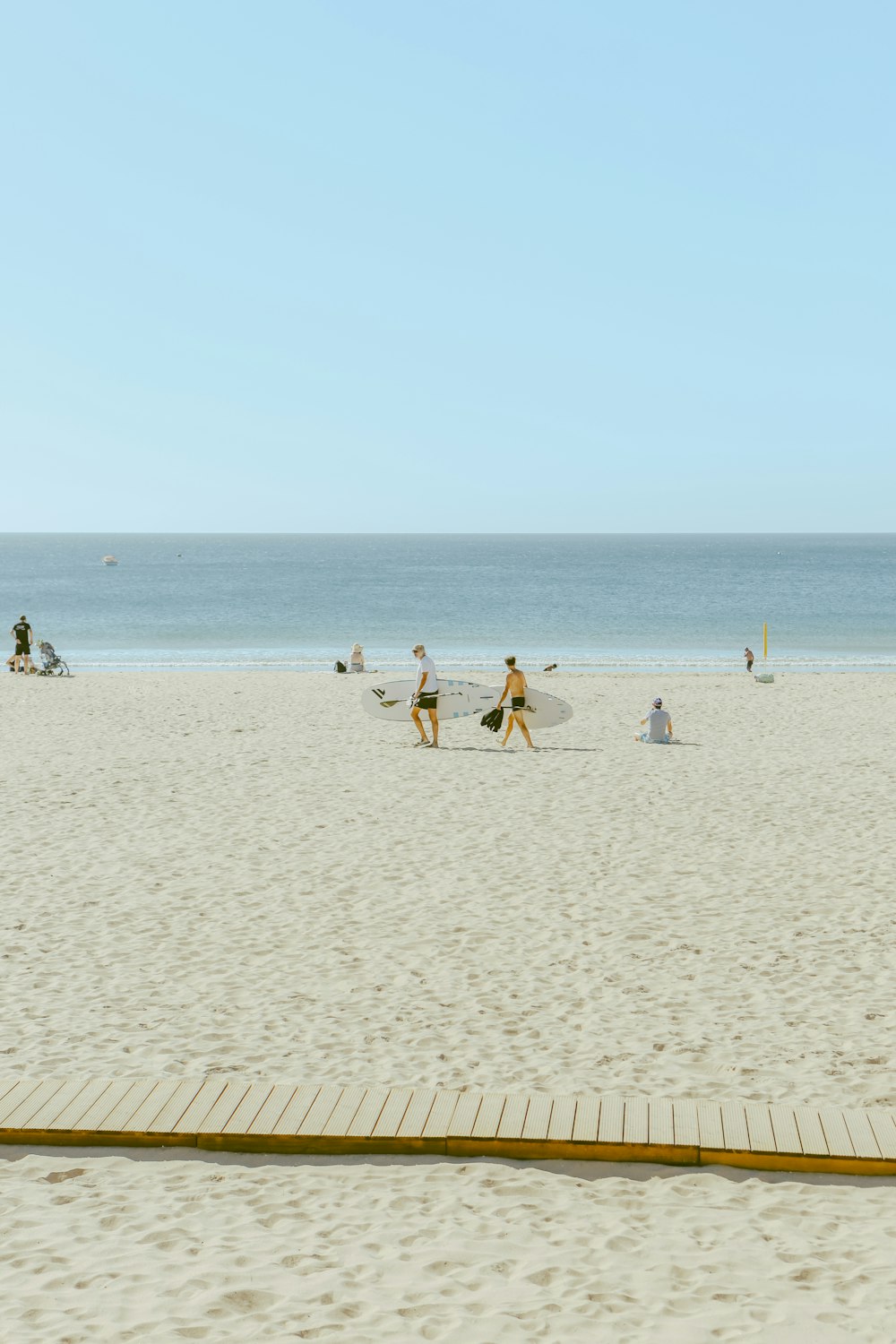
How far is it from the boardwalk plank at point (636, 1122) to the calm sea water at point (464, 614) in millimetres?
31974

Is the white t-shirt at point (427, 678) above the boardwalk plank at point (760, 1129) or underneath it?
above

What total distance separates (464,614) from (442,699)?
52.0 m

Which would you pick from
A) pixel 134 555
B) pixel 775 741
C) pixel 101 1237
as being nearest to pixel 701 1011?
pixel 101 1237

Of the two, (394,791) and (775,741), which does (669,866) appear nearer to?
(394,791)

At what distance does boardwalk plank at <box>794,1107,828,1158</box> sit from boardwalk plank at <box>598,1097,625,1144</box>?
2.64 ft

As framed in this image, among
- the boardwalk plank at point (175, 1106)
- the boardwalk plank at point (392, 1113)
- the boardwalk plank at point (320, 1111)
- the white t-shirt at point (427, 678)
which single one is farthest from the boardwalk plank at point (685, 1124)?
the white t-shirt at point (427, 678)

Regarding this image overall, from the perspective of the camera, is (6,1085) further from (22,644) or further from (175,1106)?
(22,644)

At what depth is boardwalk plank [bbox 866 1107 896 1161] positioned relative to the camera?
5129 millimetres

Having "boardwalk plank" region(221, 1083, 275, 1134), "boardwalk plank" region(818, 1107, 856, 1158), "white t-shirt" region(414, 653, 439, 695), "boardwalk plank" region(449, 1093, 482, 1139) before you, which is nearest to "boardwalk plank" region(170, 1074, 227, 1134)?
"boardwalk plank" region(221, 1083, 275, 1134)

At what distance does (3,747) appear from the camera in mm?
17375

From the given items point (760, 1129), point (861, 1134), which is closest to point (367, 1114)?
point (760, 1129)

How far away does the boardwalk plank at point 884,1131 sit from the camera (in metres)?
5.13

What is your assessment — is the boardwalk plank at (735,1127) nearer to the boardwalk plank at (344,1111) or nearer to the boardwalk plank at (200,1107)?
the boardwalk plank at (344,1111)

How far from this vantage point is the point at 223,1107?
18.3ft
